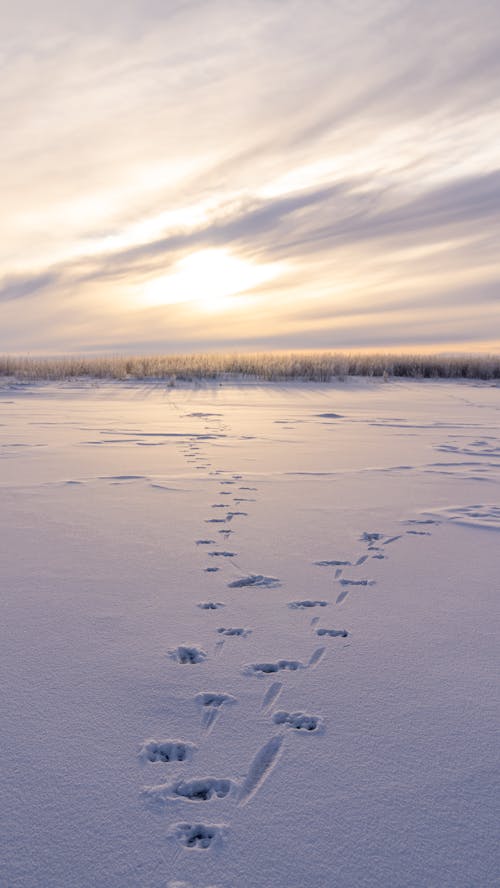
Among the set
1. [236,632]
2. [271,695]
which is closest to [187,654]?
[236,632]

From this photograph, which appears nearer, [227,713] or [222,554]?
[227,713]

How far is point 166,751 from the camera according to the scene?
1735mm

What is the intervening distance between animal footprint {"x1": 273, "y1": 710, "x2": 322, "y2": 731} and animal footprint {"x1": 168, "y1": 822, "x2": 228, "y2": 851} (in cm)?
43

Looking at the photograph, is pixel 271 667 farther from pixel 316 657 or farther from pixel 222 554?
pixel 222 554

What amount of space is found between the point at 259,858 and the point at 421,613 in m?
1.48

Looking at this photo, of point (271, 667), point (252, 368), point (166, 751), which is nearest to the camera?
point (166, 751)

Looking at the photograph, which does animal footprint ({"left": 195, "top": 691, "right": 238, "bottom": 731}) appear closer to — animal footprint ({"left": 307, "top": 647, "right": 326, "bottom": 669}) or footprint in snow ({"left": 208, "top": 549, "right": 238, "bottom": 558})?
animal footprint ({"left": 307, "top": 647, "right": 326, "bottom": 669})

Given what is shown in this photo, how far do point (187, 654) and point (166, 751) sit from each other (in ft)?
1.84

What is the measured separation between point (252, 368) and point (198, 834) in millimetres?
23058

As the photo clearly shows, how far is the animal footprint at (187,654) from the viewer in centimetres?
224

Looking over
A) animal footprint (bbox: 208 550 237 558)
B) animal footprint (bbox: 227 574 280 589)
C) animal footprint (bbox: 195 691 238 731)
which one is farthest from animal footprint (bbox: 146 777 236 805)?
animal footprint (bbox: 208 550 237 558)

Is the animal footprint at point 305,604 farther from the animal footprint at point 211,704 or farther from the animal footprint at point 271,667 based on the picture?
the animal footprint at point 211,704

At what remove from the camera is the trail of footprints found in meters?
1.53

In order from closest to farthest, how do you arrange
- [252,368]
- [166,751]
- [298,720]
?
[166,751]
[298,720]
[252,368]
